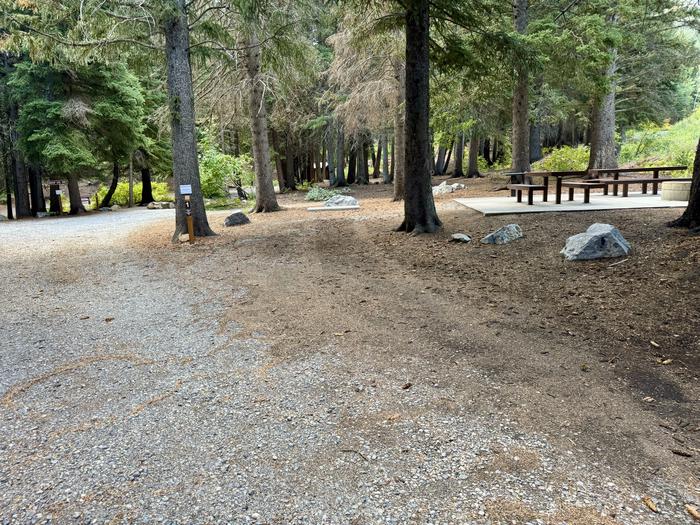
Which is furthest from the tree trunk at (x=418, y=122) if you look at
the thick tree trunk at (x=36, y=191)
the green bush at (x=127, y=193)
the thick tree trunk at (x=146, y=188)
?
the thick tree trunk at (x=146, y=188)

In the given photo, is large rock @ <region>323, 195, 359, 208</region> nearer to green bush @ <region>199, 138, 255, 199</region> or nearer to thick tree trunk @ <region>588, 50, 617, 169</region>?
green bush @ <region>199, 138, 255, 199</region>

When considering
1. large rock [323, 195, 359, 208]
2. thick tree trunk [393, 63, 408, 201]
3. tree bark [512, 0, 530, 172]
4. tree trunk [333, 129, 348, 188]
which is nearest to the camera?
tree bark [512, 0, 530, 172]

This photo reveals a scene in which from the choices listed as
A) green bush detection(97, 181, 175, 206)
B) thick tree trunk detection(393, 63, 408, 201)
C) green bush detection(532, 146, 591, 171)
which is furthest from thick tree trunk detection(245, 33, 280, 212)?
green bush detection(97, 181, 175, 206)

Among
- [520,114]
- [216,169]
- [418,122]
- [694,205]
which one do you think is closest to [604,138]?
[520,114]

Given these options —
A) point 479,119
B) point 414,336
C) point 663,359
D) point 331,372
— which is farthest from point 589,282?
point 479,119

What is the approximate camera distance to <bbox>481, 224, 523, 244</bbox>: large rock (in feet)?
24.5

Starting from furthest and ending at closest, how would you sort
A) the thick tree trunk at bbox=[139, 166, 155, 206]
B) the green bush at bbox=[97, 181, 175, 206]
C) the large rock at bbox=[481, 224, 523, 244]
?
the green bush at bbox=[97, 181, 175, 206] < the thick tree trunk at bbox=[139, 166, 155, 206] < the large rock at bbox=[481, 224, 523, 244]

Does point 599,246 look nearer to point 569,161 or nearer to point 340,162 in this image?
point 569,161

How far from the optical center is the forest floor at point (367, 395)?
223cm

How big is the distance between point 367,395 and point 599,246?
4090 mm

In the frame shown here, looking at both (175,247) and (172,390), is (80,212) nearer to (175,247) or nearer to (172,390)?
(175,247)

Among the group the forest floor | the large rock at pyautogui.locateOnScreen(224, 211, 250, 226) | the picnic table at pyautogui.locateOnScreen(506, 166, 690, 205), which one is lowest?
the forest floor

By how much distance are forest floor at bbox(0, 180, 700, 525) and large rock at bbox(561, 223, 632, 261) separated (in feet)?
0.50

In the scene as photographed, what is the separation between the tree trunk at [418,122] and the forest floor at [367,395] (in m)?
2.49
